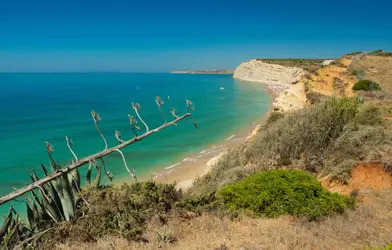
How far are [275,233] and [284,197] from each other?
5.92ft

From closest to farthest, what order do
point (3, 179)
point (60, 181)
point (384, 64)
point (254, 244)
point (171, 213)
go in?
point (254, 244), point (60, 181), point (171, 213), point (3, 179), point (384, 64)

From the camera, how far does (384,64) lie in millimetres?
32375

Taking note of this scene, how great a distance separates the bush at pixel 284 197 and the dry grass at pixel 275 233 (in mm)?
287

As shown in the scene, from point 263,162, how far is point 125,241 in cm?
648

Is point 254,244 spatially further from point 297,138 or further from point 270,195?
point 297,138

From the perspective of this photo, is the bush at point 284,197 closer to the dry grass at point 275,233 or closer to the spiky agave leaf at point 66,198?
the dry grass at point 275,233

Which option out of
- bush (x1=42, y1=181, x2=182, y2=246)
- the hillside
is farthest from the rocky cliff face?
bush (x1=42, y1=181, x2=182, y2=246)

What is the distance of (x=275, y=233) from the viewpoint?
14.9 ft

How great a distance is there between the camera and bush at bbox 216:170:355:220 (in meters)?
5.88

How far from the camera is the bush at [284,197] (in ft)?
19.3

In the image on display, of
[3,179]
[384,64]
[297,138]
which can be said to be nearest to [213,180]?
[297,138]

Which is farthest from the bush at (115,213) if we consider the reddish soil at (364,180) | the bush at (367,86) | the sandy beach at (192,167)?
the bush at (367,86)

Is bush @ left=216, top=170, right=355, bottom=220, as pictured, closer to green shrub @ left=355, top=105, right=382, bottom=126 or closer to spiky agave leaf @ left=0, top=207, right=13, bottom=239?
spiky agave leaf @ left=0, top=207, right=13, bottom=239

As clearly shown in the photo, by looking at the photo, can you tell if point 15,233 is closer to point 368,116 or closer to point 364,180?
point 364,180
